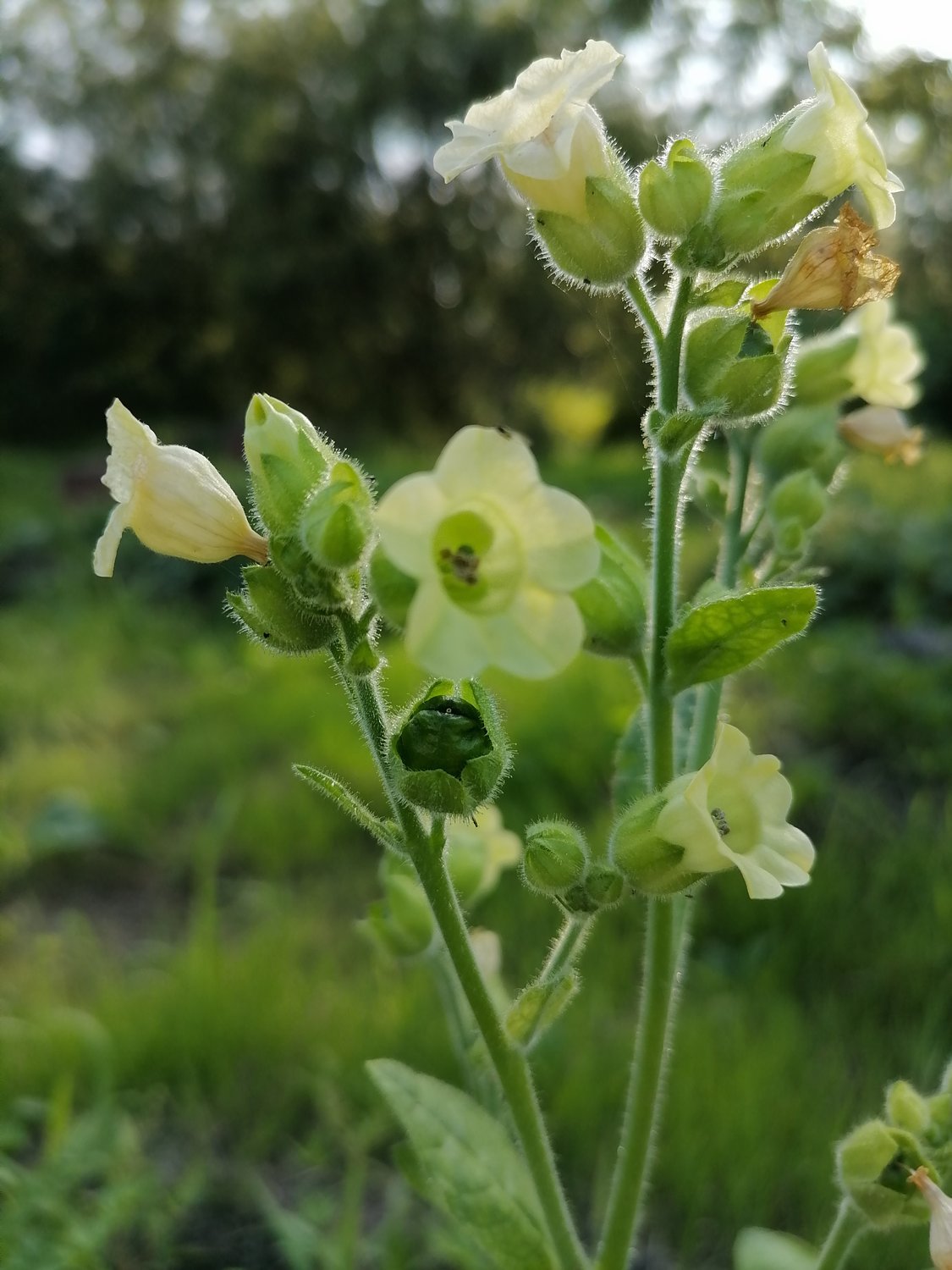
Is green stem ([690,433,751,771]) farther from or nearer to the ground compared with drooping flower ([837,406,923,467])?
nearer to the ground

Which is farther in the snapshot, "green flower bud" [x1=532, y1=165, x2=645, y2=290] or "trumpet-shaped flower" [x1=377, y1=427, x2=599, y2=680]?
"green flower bud" [x1=532, y1=165, x2=645, y2=290]

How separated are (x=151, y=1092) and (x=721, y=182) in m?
1.28

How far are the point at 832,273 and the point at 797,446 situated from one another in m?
0.22

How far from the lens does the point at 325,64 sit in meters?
8.64

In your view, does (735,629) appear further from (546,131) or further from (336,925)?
(336,925)

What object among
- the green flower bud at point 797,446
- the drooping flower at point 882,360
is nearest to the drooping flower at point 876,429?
the drooping flower at point 882,360

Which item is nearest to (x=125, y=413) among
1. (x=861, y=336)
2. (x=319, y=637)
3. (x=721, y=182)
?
(x=319, y=637)

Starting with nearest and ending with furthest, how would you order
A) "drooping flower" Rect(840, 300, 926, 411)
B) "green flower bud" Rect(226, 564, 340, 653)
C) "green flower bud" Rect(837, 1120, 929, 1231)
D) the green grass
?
"green flower bud" Rect(226, 564, 340, 653)
"green flower bud" Rect(837, 1120, 929, 1231)
"drooping flower" Rect(840, 300, 926, 411)
the green grass

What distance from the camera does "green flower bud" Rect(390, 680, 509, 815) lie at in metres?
0.55

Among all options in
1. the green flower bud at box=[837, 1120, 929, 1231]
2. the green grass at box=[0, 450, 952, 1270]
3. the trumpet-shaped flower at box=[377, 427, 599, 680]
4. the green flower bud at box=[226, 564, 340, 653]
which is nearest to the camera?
the trumpet-shaped flower at box=[377, 427, 599, 680]

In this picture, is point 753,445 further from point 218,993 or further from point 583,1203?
point 218,993

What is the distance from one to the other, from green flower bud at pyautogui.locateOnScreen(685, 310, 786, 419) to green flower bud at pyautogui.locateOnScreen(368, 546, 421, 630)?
0.20 metres

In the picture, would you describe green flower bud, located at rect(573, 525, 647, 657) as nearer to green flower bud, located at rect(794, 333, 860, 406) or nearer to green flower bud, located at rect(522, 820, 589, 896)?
green flower bud, located at rect(522, 820, 589, 896)

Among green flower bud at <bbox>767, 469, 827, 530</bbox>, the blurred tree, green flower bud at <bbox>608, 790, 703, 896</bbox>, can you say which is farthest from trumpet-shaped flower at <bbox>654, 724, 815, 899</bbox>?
the blurred tree
